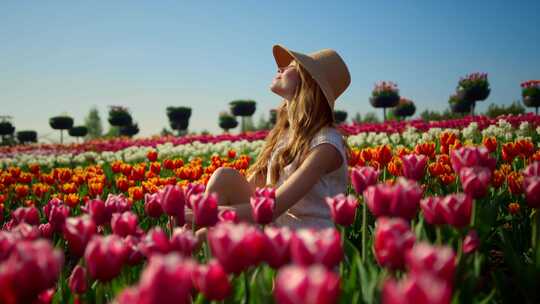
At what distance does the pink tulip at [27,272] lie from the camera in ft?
3.47

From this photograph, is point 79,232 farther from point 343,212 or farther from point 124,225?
point 343,212

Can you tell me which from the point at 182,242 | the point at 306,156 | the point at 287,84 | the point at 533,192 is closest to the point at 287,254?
the point at 182,242

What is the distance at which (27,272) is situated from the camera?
109cm

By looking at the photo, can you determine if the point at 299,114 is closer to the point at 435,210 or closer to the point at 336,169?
the point at 336,169

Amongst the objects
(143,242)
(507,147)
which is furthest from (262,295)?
(507,147)

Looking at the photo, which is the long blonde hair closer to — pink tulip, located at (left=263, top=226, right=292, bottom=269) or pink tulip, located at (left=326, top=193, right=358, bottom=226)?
pink tulip, located at (left=326, top=193, right=358, bottom=226)

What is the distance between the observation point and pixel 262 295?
4.46 feet

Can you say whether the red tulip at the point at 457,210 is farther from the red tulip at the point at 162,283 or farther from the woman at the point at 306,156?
the woman at the point at 306,156

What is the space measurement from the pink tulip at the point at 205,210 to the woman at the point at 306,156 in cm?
88

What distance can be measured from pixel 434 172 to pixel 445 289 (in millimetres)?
2594

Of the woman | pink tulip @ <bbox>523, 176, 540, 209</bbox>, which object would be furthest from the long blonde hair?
pink tulip @ <bbox>523, 176, 540, 209</bbox>

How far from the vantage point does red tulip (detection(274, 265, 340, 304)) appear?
870 mm

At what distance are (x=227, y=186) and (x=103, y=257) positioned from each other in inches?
59.5

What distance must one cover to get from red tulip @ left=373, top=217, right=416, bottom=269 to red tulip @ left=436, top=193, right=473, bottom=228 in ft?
0.95
